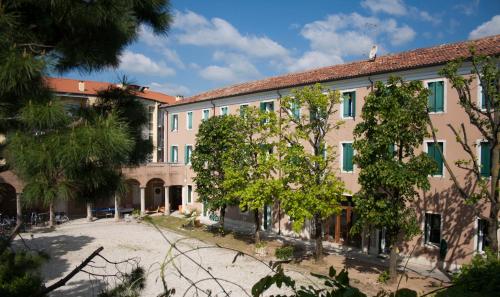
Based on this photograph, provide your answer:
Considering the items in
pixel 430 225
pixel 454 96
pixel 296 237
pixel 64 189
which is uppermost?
pixel 454 96

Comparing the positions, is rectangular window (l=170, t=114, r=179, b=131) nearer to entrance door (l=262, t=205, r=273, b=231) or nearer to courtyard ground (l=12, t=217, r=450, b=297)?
courtyard ground (l=12, t=217, r=450, b=297)

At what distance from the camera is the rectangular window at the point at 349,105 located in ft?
64.1

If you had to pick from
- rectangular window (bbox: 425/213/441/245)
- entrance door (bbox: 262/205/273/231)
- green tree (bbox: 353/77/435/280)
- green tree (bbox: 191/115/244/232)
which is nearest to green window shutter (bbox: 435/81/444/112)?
green tree (bbox: 353/77/435/280)

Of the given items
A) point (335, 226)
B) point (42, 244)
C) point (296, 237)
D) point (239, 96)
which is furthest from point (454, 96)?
point (42, 244)

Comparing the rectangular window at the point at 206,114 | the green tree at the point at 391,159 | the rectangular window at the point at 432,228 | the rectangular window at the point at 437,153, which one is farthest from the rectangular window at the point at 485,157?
the rectangular window at the point at 206,114

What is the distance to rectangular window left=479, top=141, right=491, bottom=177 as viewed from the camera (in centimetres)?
1513

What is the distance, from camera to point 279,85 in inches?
912

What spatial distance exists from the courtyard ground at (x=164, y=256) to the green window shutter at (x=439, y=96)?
Result: 6.85 meters

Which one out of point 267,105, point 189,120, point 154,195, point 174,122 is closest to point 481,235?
point 267,105

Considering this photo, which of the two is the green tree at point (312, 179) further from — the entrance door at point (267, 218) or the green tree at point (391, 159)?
the entrance door at point (267, 218)

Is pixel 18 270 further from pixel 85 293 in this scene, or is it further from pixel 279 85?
pixel 279 85

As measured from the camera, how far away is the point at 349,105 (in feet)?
65.3

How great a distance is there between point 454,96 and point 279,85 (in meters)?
9.80

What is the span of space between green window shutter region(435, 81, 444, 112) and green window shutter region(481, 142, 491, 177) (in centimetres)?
223
